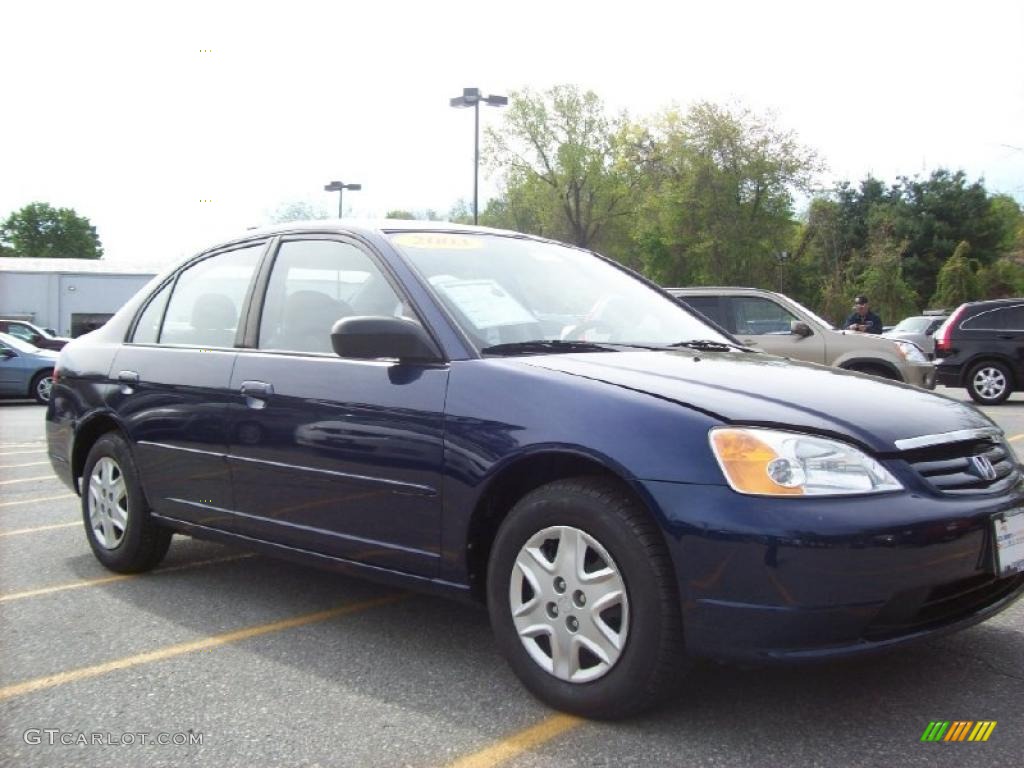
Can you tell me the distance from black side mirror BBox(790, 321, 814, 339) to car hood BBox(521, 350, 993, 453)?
762 cm

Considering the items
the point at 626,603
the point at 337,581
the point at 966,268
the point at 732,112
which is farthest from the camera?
the point at 732,112

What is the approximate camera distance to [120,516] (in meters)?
4.71

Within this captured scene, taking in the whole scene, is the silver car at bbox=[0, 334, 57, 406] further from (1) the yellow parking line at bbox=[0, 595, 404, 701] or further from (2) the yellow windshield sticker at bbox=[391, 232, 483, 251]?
(2) the yellow windshield sticker at bbox=[391, 232, 483, 251]

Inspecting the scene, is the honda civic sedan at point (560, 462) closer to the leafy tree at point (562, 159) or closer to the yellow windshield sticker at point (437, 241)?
the yellow windshield sticker at point (437, 241)

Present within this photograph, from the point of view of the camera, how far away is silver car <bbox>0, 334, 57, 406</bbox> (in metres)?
16.9

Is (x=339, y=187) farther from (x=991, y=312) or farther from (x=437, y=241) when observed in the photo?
(x=437, y=241)

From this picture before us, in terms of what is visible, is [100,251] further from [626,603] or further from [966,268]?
[626,603]

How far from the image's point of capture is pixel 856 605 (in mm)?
2580

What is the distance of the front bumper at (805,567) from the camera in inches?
101

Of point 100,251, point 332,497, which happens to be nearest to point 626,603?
point 332,497

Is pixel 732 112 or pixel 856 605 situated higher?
pixel 732 112

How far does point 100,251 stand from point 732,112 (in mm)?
72739

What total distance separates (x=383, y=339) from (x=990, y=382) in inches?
537

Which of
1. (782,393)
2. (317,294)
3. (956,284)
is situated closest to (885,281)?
(956,284)
